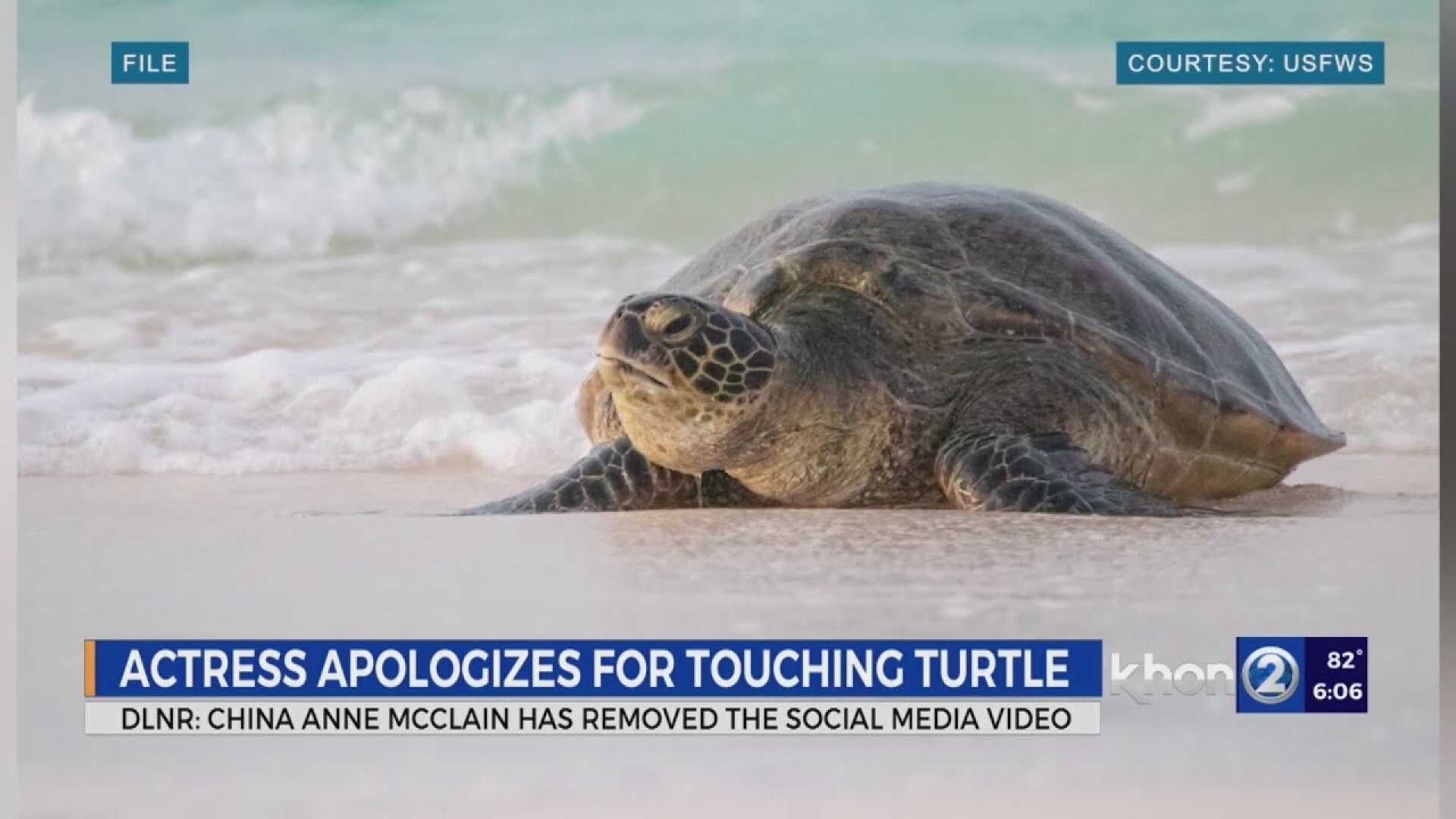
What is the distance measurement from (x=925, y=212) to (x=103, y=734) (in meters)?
2.12

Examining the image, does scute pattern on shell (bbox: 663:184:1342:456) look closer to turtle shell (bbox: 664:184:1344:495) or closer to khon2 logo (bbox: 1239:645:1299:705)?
turtle shell (bbox: 664:184:1344:495)

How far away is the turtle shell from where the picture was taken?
3.01 m

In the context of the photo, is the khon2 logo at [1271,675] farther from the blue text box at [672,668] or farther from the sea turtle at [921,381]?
the sea turtle at [921,381]

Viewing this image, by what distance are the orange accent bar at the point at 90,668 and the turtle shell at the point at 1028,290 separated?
158 cm

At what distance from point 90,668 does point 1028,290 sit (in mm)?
2049

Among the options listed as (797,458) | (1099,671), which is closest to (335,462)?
(797,458)

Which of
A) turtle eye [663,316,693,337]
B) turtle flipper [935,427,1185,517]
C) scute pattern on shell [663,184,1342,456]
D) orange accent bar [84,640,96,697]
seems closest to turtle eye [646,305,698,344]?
turtle eye [663,316,693,337]

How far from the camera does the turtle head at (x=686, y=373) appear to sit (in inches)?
97.2

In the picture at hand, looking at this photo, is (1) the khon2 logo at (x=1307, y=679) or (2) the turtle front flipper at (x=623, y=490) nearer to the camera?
(1) the khon2 logo at (x=1307, y=679)

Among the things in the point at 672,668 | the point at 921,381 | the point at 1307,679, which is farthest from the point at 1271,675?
the point at 921,381

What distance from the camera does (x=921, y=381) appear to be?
292cm

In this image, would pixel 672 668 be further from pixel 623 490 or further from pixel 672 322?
pixel 623 490

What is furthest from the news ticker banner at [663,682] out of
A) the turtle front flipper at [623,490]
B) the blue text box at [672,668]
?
the turtle front flipper at [623,490]

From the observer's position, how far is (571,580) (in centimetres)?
208
